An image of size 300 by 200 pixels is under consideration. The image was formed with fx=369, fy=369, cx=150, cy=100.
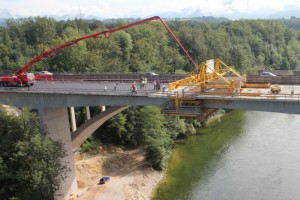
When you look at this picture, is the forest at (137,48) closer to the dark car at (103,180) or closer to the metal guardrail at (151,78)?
the metal guardrail at (151,78)

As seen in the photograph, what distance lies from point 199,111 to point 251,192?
50.5ft

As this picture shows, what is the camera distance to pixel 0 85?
131 feet

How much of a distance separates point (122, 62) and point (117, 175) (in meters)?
31.1

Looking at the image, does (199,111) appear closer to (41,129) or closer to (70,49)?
(41,129)

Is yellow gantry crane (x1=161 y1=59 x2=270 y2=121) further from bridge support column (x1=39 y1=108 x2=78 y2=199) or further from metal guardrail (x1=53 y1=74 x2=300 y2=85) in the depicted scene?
bridge support column (x1=39 y1=108 x2=78 y2=199)

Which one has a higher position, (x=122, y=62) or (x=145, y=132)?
(x=122, y=62)

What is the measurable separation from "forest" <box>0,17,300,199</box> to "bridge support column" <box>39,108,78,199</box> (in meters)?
1.59

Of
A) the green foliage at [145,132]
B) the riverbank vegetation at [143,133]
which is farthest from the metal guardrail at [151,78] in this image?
the green foliage at [145,132]

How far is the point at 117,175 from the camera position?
4362 cm

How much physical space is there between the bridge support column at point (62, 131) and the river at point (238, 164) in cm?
922

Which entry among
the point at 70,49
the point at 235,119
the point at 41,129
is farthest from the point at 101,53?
the point at 41,129

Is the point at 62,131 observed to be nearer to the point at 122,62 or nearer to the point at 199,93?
the point at 199,93

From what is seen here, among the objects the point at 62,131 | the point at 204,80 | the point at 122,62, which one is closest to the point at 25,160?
the point at 62,131

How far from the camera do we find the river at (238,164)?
3906cm
